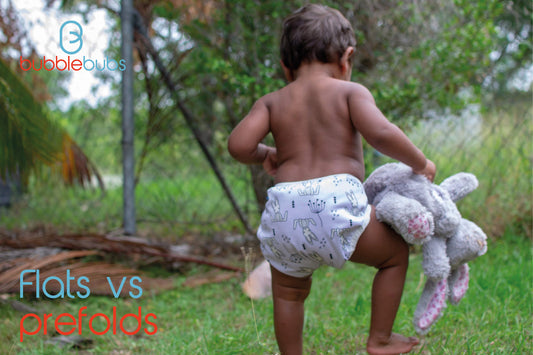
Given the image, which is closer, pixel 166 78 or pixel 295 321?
pixel 295 321

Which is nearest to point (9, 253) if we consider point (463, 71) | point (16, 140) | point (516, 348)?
point (16, 140)

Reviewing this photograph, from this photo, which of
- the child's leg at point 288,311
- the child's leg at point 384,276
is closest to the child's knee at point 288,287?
the child's leg at point 288,311

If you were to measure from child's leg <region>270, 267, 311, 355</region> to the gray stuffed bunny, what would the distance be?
1.19ft

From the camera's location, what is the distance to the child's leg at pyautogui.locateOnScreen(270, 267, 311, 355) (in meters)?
1.54

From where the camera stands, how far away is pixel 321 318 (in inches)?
86.4

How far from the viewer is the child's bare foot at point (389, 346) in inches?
59.5

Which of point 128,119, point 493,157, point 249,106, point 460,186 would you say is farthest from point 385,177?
point 493,157

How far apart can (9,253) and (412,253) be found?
2.52 metres

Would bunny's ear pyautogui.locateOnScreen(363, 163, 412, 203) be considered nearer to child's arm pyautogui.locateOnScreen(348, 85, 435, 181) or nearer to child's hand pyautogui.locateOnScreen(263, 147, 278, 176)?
child's arm pyautogui.locateOnScreen(348, 85, 435, 181)

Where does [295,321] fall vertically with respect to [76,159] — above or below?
below

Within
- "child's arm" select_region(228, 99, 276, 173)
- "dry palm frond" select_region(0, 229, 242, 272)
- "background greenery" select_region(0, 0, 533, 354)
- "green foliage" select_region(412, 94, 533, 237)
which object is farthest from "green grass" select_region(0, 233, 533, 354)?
"child's arm" select_region(228, 99, 276, 173)

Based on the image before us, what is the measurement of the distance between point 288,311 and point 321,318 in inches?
28.1

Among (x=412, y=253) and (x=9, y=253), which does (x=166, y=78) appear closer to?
(x=9, y=253)

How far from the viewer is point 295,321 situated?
154 centimetres
